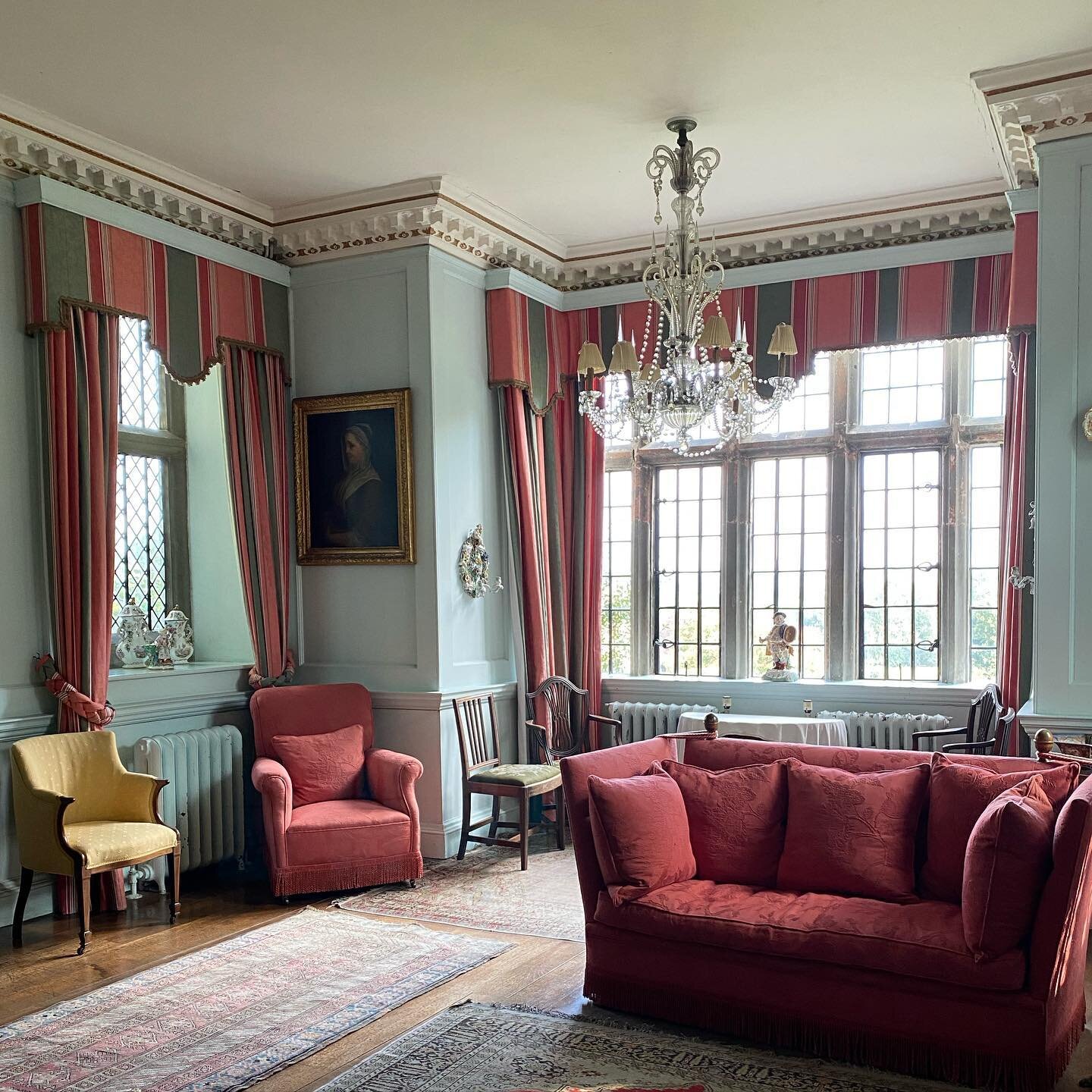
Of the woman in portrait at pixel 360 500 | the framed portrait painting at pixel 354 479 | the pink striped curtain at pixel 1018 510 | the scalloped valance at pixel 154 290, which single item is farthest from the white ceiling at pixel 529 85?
the woman in portrait at pixel 360 500

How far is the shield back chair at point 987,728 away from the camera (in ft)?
17.7

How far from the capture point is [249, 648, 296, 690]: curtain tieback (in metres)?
6.01

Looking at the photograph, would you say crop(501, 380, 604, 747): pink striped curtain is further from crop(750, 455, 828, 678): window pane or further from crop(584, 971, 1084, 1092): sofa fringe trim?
crop(584, 971, 1084, 1092): sofa fringe trim

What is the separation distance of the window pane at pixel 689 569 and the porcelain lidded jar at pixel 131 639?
3.15 meters

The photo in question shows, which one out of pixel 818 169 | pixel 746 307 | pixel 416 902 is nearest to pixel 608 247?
pixel 746 307

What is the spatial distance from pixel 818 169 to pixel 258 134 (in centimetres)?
270

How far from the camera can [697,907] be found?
3756 millimetres

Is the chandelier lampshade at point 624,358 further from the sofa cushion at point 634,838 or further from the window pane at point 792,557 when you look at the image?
the window pane at point 792,557

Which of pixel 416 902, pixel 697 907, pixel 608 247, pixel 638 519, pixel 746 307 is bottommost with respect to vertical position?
pixel 416 902

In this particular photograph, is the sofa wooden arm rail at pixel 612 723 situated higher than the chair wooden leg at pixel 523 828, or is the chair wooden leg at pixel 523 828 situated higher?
the sofa wooden arm rail at pixel 612 723

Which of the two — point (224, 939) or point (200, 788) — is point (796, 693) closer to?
point (200, 788)

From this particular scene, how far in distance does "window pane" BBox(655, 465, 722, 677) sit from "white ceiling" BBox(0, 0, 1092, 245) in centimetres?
200

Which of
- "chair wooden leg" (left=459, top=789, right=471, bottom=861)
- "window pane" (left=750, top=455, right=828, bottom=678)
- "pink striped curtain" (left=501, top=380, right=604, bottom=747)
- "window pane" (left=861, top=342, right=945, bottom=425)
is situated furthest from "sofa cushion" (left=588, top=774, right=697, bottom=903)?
"window pane" (left=861, top=342, right=945, bottom=425)

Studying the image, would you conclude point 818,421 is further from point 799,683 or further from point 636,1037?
point 636,1037
